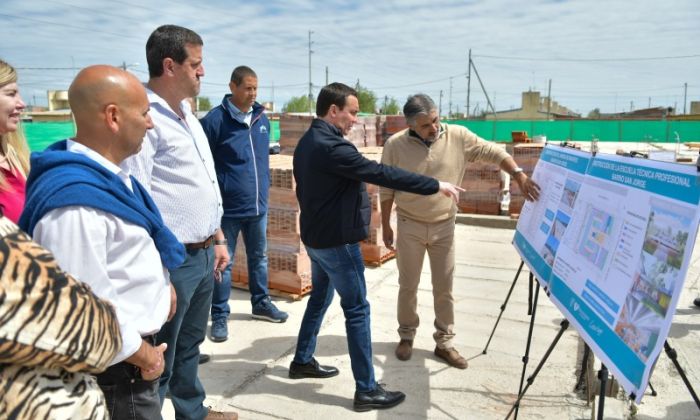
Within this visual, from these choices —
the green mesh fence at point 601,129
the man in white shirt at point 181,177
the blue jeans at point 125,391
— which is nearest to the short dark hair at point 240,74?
the man in white shirt at point 181,177

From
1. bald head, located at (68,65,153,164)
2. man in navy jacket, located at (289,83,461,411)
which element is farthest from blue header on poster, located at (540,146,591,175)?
bald head, located at (68,65,153,164)

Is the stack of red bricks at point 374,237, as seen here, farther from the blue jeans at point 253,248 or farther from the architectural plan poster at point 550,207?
the architectural plan poster at point 550,207

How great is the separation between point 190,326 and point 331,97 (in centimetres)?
162

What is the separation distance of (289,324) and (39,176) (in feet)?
11.6

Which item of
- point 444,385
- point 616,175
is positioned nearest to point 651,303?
point 616,175

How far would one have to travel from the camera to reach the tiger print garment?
1094mm

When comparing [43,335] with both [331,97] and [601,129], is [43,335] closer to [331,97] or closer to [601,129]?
[331,97]

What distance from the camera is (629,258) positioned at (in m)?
2.19

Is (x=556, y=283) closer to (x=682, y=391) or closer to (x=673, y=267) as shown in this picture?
(x=673, y=267)

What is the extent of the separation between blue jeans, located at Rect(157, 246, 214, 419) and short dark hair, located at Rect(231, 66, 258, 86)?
231cm

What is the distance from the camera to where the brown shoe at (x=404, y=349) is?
424 centimetres

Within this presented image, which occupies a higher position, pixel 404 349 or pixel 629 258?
pixel 629 258

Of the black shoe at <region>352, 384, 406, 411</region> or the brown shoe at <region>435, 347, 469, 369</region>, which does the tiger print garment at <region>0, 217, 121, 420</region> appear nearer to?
the black shoe at <region>352, 384, 406, 411</region>

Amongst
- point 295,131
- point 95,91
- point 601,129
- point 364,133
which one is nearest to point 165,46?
point 95,91
